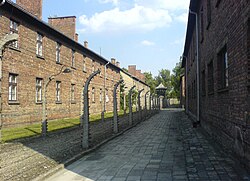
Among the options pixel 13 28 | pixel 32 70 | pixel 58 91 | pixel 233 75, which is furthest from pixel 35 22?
pixel 233 75

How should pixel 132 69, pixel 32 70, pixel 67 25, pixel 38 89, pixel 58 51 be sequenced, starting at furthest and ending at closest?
pixel 132 69, pixel 67 25, pixel 58 51, pixel 38 89, pixel 32 70

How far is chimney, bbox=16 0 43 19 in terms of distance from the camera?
19297 millimetres

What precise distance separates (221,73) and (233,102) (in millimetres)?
2439

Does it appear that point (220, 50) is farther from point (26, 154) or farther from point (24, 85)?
point (24, 85)

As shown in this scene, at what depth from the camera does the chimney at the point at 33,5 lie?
19297 mm

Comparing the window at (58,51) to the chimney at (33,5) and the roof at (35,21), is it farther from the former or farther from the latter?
the chimney at (33,5)

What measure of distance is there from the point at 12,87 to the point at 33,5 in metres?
7.41

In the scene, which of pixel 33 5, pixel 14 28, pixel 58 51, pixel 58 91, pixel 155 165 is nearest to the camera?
pixel 155 165

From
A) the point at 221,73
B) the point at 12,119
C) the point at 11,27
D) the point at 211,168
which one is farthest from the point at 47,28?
the point at 211,168

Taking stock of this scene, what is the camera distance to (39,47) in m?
18.1

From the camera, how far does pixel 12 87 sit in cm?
1490

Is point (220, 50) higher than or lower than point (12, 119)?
higher

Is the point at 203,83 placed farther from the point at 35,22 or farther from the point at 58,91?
the point at 58,91

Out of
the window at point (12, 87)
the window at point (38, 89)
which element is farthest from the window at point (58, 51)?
the window at point (12, 87)
